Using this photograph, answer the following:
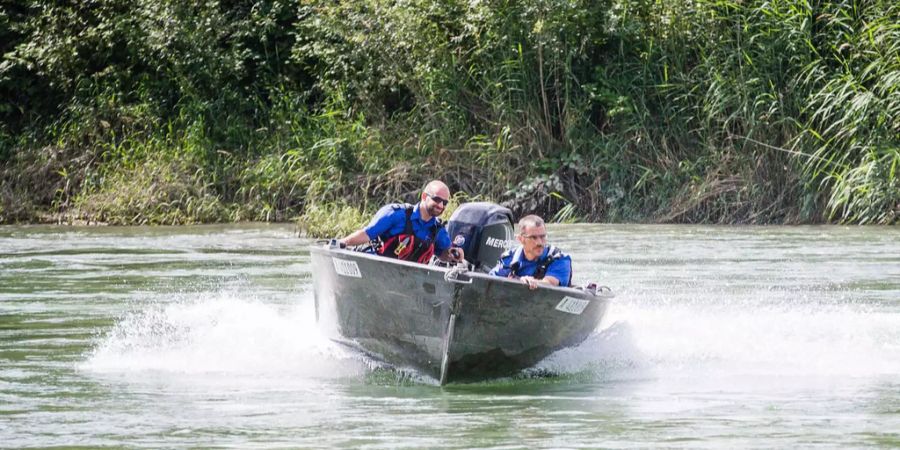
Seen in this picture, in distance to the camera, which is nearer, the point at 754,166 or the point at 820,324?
the point at 820,324

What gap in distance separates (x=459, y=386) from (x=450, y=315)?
51 cm

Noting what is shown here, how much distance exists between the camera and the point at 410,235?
409 inches

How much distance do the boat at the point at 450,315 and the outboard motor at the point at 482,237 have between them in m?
1.06

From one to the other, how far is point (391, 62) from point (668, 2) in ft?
13.8

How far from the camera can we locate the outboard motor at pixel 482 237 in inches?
428

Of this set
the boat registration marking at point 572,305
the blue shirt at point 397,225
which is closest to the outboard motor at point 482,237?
the blue shirt at point 397,225

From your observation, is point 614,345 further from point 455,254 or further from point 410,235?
point 410,235

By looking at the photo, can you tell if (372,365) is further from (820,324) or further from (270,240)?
(270,240)

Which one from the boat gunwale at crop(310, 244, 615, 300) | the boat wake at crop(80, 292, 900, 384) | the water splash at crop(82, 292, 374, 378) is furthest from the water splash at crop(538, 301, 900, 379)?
the water splash at crop(82, 292, 374, 378)

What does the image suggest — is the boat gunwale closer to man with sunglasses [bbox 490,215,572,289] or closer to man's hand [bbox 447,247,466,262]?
man with sunglasses [bbox 490,215,572,289]

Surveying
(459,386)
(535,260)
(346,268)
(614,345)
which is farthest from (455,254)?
(459,386)

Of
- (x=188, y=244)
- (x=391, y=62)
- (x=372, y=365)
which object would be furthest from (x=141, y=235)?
(x=372, y=365)

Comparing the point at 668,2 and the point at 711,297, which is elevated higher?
the point at 668,2

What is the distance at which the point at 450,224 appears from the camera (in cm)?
1105
